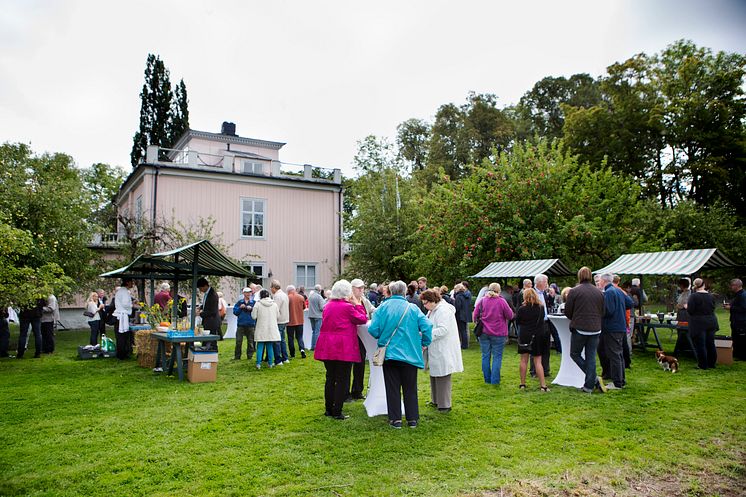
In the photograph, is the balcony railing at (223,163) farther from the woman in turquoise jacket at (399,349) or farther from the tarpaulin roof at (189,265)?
the woman in turquoise jacket at (399,349)

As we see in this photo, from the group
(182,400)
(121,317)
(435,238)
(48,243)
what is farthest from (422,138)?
(182,400)

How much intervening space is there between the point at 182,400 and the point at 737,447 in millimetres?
7113

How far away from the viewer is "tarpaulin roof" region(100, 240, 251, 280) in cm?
1010

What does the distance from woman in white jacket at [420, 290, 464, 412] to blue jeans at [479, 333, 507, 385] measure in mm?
1685

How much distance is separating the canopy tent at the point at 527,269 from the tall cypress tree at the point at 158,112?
30.1m

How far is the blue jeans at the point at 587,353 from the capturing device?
817 centimetres

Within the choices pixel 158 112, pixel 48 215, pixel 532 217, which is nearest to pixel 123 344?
pixel 48 215

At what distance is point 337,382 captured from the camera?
693cm

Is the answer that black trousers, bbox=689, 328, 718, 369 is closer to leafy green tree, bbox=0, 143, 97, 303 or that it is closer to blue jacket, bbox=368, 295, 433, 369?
blue jacket, bbox=368, 295, 433, 369

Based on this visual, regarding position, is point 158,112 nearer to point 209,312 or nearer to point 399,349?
point 209,312

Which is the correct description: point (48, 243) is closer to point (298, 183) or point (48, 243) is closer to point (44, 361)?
point (44, 361)

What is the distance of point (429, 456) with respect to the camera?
5438 millimetres

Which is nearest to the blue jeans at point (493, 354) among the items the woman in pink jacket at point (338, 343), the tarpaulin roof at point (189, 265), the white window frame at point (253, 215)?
the woman in pink jacket at point (338, 343)

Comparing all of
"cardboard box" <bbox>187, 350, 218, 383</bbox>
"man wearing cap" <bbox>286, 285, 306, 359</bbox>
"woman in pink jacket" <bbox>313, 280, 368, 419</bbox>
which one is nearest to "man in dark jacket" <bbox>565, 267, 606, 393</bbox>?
"woman in pink jacket" <bbox>313, 280, 368, 419</bbox>
